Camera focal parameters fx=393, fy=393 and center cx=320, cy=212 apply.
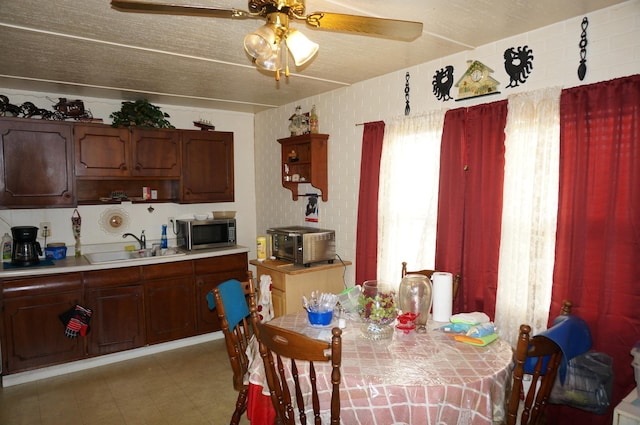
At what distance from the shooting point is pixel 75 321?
3.34 m

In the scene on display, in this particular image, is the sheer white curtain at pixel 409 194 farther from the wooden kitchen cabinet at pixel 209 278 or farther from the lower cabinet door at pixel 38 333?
the lower cabinet door at pixel 38 333

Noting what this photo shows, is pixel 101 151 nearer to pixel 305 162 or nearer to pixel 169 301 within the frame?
pixel 169 301

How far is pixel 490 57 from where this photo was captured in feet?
8.40

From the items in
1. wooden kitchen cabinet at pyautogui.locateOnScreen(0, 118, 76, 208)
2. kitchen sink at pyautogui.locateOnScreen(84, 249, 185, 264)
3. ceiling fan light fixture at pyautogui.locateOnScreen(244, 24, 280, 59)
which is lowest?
kitchen sink at pyautogui.locateOnScreen(84, 249, 185, 264)

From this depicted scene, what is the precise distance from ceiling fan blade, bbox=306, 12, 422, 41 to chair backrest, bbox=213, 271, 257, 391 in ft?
4.64

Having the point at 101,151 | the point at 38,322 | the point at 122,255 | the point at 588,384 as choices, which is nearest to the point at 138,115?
the point at 101,151

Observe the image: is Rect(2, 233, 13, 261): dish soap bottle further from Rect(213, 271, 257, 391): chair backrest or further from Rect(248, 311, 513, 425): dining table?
Rect(248, 311, 513, 425): dining table

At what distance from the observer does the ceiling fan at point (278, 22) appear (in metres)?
1.45

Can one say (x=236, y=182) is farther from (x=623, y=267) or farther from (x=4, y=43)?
(x=623, y=267)

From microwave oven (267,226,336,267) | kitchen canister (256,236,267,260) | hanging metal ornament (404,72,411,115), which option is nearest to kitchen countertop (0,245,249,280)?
kitchen canister (256,236,267,260)

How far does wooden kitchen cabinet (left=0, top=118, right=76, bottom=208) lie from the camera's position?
3354mm

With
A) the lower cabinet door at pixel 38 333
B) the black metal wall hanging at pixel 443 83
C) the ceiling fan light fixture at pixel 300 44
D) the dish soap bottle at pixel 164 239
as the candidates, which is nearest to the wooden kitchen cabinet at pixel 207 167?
the dish soap bottle at pixel 164 239

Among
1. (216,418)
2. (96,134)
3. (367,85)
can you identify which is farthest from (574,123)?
(96,134)

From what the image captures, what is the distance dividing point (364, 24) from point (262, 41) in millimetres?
409
